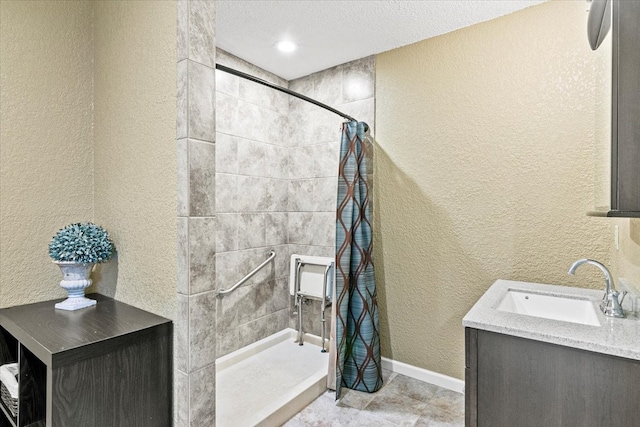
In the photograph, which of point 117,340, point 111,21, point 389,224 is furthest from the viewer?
point 389,224

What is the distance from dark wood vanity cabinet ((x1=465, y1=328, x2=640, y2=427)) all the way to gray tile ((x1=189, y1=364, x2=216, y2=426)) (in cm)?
102

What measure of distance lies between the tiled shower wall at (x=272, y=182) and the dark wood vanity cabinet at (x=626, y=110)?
1794 millimetres

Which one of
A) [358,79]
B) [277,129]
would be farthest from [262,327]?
[358,79]

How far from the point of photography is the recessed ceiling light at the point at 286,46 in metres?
2.54

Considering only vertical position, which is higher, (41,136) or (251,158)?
(251,158)

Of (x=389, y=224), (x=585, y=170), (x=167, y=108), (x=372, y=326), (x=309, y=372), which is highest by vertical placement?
(x=167, y=108)

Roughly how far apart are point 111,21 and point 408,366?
9.17ft

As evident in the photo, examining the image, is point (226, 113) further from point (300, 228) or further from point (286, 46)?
point (300, 228)

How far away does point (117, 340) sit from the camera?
121 centimetres

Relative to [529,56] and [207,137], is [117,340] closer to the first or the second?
[207,137]

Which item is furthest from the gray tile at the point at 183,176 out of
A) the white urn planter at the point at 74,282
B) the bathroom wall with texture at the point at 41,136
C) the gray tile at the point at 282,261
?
the gray tile at the point at 282,261

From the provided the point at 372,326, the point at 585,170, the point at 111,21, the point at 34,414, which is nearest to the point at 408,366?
the point at 372,326

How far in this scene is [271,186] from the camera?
10.3 ft

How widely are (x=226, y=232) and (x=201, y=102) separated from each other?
1600mm
